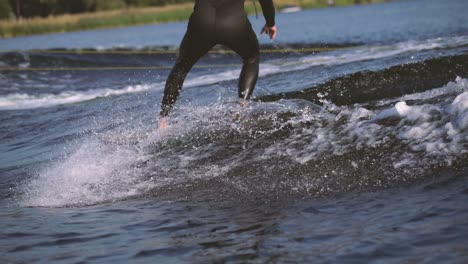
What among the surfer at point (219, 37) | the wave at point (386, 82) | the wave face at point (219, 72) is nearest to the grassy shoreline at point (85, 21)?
the wave face at point (219, 72)

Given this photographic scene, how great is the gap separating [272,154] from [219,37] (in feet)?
4.38

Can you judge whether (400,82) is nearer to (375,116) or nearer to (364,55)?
(375,116)

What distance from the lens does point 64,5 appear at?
5809 centimetres

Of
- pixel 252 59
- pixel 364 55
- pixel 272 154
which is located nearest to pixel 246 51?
pixel 252 59

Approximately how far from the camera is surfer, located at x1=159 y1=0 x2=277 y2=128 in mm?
5180

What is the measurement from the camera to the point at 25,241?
3246 millimetres

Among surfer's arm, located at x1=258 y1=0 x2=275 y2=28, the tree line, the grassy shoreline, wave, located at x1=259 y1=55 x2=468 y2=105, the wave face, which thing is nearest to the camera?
surfer's arm, located at x1=258 y1=0 x2=275 y2=28

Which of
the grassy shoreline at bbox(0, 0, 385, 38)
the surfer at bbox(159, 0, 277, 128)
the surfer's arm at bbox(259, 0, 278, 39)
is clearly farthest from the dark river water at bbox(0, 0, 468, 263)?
the grassy shoreline at bbox(0, 0, 385, 38)

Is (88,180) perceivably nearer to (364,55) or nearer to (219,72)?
(364,55)

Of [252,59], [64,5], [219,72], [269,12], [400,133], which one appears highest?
[64,5]

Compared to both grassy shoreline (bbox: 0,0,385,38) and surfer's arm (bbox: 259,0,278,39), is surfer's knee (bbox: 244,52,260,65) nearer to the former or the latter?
surfer's arm (bbox: 259,0,278,39)

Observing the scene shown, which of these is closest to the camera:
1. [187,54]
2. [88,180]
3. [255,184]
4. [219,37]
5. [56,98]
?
[255,184]

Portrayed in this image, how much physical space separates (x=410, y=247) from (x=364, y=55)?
944 cm

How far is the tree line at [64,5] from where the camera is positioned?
4984cm
